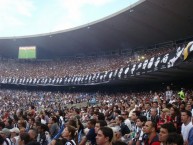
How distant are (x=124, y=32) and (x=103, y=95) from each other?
7718 millimetres

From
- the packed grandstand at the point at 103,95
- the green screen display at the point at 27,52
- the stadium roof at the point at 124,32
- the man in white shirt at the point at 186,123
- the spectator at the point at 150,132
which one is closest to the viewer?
the spectator at the point at 150,132

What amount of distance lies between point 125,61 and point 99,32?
4.50m

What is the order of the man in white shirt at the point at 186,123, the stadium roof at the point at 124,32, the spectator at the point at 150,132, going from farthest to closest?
the stadium roof at the point at 124,32 < the man in white shirt at the point at 186,123 < the spectator at the point at 150,132

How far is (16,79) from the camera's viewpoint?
46.9 metres

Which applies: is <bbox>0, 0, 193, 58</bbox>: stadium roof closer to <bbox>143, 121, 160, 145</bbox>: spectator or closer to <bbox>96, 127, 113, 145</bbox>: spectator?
<bbox>143, 121, 160, 145</bbox>: spectator

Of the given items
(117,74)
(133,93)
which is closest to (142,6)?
(117,74)

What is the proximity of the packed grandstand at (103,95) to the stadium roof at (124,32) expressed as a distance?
0.84 ft

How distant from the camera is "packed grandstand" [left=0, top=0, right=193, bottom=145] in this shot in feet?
24.6

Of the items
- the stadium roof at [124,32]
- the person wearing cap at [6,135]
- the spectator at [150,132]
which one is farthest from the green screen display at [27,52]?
the spectator at [150,132]

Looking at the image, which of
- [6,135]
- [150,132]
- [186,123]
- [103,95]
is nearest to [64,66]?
[103,95]

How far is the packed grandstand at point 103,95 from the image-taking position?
7485 mm

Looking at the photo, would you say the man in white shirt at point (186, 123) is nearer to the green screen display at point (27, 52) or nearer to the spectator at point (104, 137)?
the spectator at point (104, 137)

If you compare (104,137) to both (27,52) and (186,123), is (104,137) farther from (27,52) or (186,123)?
(27,52)

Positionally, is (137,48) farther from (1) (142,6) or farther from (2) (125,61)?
(1) (142,6)
